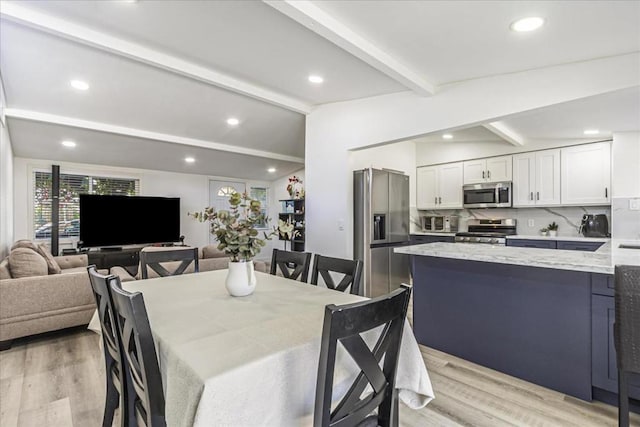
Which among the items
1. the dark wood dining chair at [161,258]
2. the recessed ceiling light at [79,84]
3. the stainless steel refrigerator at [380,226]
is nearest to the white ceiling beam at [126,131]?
the recessed ceiling light at [79,84]

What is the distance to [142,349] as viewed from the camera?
113 cm

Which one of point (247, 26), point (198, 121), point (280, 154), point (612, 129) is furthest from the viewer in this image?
point (280, 154)

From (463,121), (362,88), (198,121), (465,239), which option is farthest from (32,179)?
(465,239)

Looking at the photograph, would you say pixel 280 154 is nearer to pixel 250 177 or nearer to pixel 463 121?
pixel 250 177

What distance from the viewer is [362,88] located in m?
3.59

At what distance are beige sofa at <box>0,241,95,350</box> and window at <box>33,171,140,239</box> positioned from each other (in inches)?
120

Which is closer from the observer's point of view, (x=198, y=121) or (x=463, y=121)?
Result: (x=463, y=121)

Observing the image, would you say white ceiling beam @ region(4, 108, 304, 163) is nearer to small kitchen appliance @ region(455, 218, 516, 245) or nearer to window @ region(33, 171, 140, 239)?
window @ region(33, 171, 140, 239)

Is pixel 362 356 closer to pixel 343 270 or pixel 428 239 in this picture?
pixel 343 270

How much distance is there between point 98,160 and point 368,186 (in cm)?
503

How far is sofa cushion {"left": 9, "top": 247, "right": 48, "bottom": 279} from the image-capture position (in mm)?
3074

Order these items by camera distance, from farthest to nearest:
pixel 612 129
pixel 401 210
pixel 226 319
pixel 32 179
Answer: pixel 32 179 → pixel 401 210 → pixel 612 129 → pixel 226 319

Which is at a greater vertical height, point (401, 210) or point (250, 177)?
point (250, 177)

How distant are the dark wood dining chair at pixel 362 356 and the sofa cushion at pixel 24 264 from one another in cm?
346
